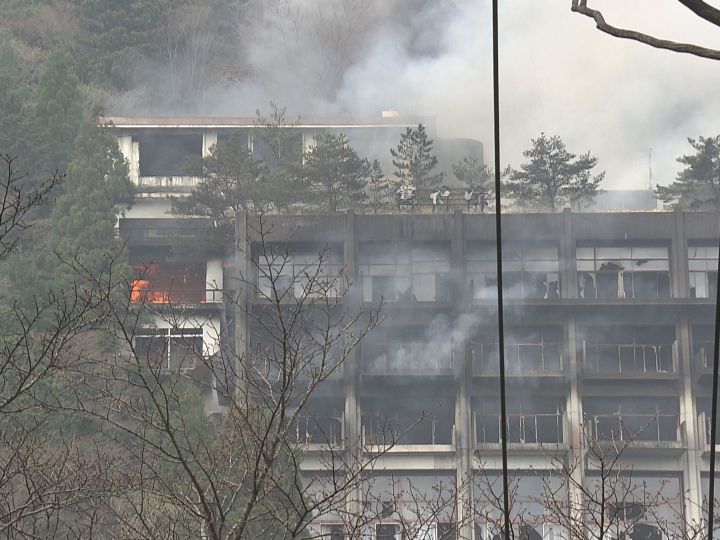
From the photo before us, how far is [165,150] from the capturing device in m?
47.9

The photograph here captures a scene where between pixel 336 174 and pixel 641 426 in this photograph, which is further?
pixel 336 174

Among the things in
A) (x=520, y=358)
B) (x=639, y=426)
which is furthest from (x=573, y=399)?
(x=520, y=358)

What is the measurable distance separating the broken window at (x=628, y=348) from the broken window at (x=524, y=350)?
3.10 ft

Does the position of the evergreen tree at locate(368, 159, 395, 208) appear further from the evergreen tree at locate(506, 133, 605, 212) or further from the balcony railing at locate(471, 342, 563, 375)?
the balcony railing at locate(471, 342, 563, 375)

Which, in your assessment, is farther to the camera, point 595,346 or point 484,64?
point 484,64

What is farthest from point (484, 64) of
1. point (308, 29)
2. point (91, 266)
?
point (91, 266)

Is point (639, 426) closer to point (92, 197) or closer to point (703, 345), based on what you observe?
point (703, 345)

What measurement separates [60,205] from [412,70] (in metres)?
28.5

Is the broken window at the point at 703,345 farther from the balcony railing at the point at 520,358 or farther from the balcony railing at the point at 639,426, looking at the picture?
the balcony railing at the point at 520,358

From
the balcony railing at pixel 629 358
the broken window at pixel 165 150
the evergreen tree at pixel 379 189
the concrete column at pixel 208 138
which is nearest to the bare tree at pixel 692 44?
the balcony railing at pixel 629 358

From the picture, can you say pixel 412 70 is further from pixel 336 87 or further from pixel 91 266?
pixel 91 266

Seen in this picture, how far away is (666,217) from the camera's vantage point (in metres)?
38.2

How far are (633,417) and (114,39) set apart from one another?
29631mm

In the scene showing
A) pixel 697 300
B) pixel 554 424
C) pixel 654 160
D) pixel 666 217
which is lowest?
pixel 554 424
